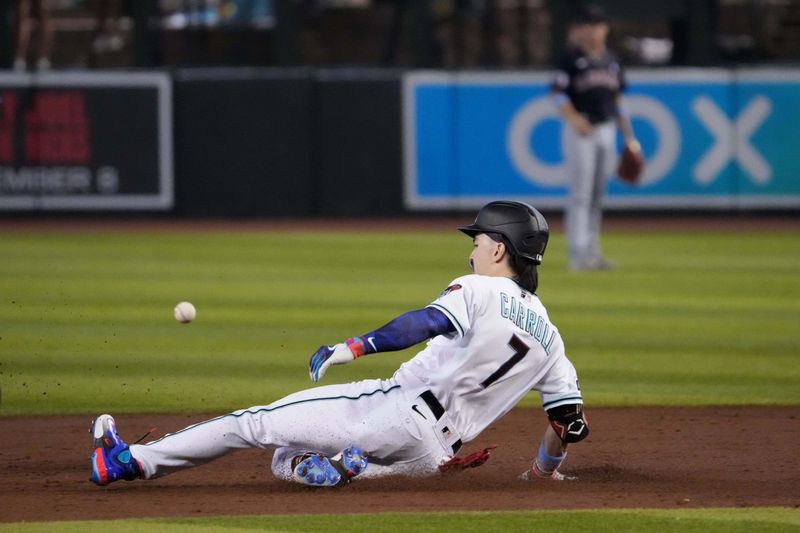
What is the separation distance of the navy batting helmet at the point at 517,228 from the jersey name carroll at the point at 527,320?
0.58 feet

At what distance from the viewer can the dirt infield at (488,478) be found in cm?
504

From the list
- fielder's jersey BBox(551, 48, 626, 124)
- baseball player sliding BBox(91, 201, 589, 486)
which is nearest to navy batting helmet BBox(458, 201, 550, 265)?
baseball player sliding BBox(91, 201, 589, 486)

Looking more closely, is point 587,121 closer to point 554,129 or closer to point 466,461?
point 554,129

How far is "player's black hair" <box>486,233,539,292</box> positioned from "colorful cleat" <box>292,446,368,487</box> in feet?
2.72

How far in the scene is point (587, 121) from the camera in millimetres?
12375

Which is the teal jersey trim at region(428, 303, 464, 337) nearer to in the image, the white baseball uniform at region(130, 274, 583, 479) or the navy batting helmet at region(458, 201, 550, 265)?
the white baseball uniform at region(130, 274, 583, 479)

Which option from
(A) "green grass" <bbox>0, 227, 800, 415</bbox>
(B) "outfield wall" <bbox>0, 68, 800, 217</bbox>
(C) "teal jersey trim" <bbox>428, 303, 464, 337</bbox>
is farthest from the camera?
(B) "outfield wall" <bbox>0, 68, 800, 217</bbox>

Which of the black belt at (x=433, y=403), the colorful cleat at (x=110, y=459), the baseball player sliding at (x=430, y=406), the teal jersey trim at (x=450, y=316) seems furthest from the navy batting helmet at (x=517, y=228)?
the colorful cleat at (x=110, y=459)

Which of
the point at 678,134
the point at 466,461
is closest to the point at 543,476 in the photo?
the point at 466,461

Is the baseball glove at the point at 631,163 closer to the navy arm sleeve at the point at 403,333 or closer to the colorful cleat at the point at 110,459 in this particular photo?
the navy arm sleeve at the point at 403,333

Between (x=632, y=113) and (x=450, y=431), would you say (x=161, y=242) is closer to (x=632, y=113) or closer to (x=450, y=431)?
(x=632, y=113)

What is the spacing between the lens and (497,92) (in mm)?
16703

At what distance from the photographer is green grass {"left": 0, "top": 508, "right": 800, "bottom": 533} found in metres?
4.63

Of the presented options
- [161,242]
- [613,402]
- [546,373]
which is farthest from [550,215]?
[546,373]
